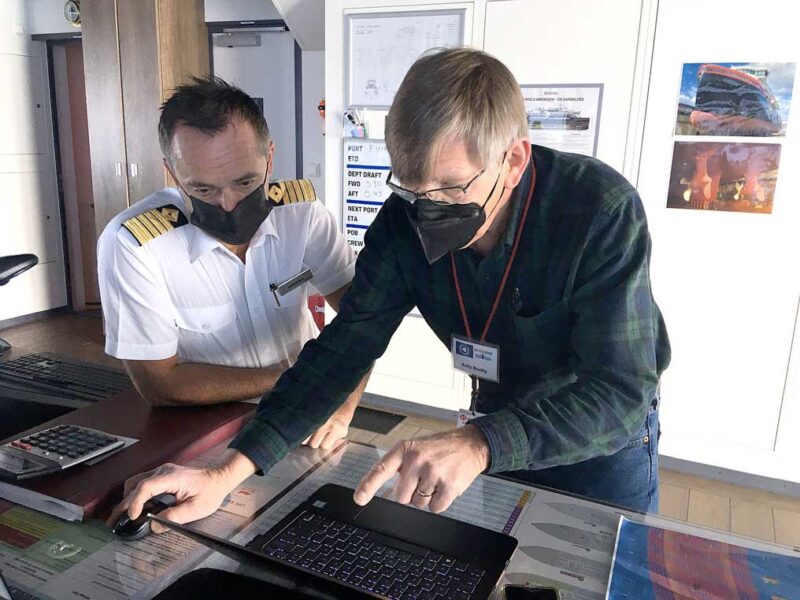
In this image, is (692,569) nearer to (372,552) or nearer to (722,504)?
(372,552)

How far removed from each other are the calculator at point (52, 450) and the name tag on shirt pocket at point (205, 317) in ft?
1.28

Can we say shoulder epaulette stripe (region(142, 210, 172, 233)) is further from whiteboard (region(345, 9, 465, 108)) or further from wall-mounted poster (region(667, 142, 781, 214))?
wall-mounted poster (region(667, 142, 781, 214))

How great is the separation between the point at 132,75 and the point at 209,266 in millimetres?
3303

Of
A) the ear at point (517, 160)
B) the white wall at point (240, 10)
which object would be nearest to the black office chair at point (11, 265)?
the ear at point (517, 160)

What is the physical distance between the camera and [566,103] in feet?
8.98

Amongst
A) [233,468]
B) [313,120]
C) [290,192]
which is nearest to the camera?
[233,468]

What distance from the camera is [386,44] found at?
2.98 m

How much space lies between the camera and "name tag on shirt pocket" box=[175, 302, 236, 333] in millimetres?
1431

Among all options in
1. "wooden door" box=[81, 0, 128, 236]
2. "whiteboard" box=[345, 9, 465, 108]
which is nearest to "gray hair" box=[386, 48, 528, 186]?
"whiteboard" box=[345, 9, 465, 108]

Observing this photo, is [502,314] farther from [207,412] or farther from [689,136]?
[689,136]

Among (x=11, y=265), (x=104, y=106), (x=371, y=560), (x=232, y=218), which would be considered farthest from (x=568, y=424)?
(x=104, y=106)

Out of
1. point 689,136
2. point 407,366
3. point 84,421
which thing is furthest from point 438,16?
point 84,421

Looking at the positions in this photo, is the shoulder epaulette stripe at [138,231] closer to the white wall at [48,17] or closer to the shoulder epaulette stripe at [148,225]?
the shoulder epaulette stripe at [148,225]

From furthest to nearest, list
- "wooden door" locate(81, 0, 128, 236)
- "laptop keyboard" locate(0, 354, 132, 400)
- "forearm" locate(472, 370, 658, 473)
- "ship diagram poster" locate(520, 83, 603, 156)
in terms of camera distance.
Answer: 1. "wooden door" locate(81, 0, 128, 236)
2. "ship diagram poster" locate(520, 83, 603, 156)
3. "laptop keyboard" locate(0, 354, 132, 400)
4. "forearm" locate(472, 370, 658, 473)
